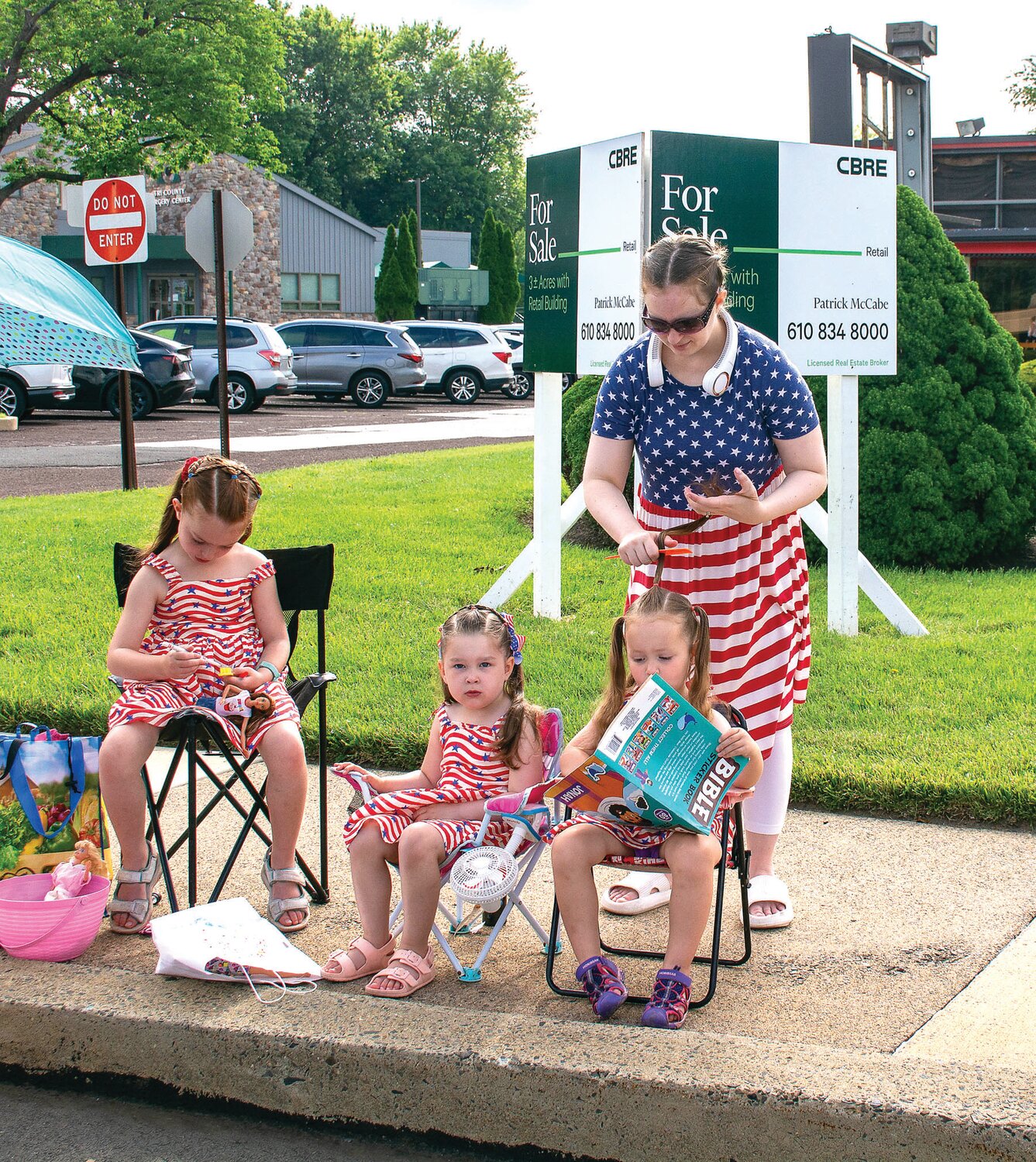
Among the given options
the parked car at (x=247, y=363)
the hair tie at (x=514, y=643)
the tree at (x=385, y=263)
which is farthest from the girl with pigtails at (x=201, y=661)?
the tree at (x=385, y=263)

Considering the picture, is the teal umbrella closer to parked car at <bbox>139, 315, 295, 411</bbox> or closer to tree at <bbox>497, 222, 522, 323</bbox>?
parked car at <bbox>139, 315, 295, 411</bbox>

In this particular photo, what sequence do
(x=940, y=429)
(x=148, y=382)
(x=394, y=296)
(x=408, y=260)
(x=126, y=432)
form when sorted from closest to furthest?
1. (x=940, y=429)
2. (x=126, y=432)
3. (x=148, y=382)
4. (x=394, y=296)
5. (x=408, y=260)

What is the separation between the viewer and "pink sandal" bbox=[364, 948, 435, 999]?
124 inches

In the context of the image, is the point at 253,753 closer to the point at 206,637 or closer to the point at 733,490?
the point at 206,637

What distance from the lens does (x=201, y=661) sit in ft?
11.8

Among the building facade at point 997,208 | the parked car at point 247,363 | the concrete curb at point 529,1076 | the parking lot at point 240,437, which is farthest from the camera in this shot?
the parked car at point 247,363

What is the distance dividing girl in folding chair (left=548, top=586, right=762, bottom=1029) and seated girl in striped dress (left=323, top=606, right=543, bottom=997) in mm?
219

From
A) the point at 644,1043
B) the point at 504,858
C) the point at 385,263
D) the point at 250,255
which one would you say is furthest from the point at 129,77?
the point at 644,1043

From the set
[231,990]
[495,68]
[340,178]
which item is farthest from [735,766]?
[495,68]

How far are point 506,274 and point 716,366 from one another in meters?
51.2

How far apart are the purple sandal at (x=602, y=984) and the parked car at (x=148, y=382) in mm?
19963

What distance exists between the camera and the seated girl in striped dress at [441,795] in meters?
3.20

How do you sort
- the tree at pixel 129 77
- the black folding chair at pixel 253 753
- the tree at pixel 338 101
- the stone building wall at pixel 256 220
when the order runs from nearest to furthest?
the black folding chair at pixel 253 753, the tree at pixel 129 77, the stone building wall at pixel 256 220, the tree at pixel 338 101

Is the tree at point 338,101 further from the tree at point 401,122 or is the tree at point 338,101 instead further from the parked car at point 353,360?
the parked car at point 353,360
